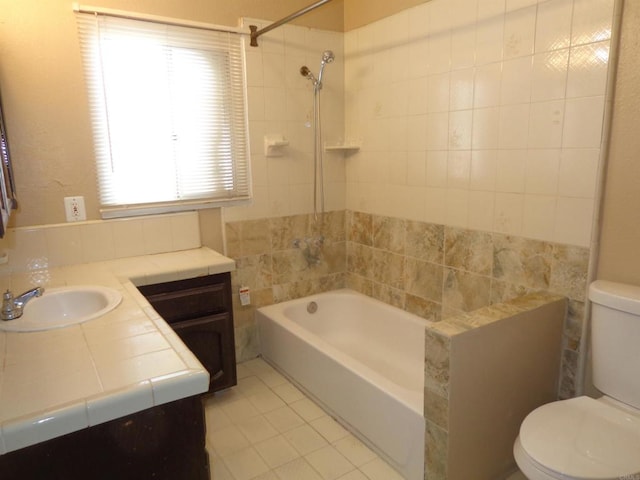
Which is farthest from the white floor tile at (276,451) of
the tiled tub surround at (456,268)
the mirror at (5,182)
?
the mirror at (5,182)

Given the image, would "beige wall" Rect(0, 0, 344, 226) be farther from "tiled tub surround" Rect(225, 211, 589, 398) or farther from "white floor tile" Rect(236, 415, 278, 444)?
"white floor tile" Rect(236, 415, 278, 444)

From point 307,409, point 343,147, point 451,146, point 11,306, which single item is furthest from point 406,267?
point 11,306

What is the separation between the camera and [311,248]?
3143mm

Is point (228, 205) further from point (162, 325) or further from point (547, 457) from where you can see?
point (547, 457)

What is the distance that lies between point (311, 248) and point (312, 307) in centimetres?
42

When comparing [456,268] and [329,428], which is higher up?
[456,268]

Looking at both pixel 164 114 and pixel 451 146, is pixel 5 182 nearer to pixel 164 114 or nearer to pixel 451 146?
pixel 164 114

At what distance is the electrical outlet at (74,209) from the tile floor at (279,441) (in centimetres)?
125

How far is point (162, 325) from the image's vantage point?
1434 mm

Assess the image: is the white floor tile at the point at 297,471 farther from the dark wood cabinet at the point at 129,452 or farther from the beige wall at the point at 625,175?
the beige wall at the point at 625,175

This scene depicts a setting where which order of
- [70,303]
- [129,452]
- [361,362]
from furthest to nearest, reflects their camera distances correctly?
[361,362], [70,303], [129,452]

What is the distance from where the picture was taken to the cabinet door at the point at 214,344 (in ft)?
7.72

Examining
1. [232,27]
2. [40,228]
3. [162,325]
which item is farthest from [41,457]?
[232,27]

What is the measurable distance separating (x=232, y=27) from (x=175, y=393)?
2.27 m
